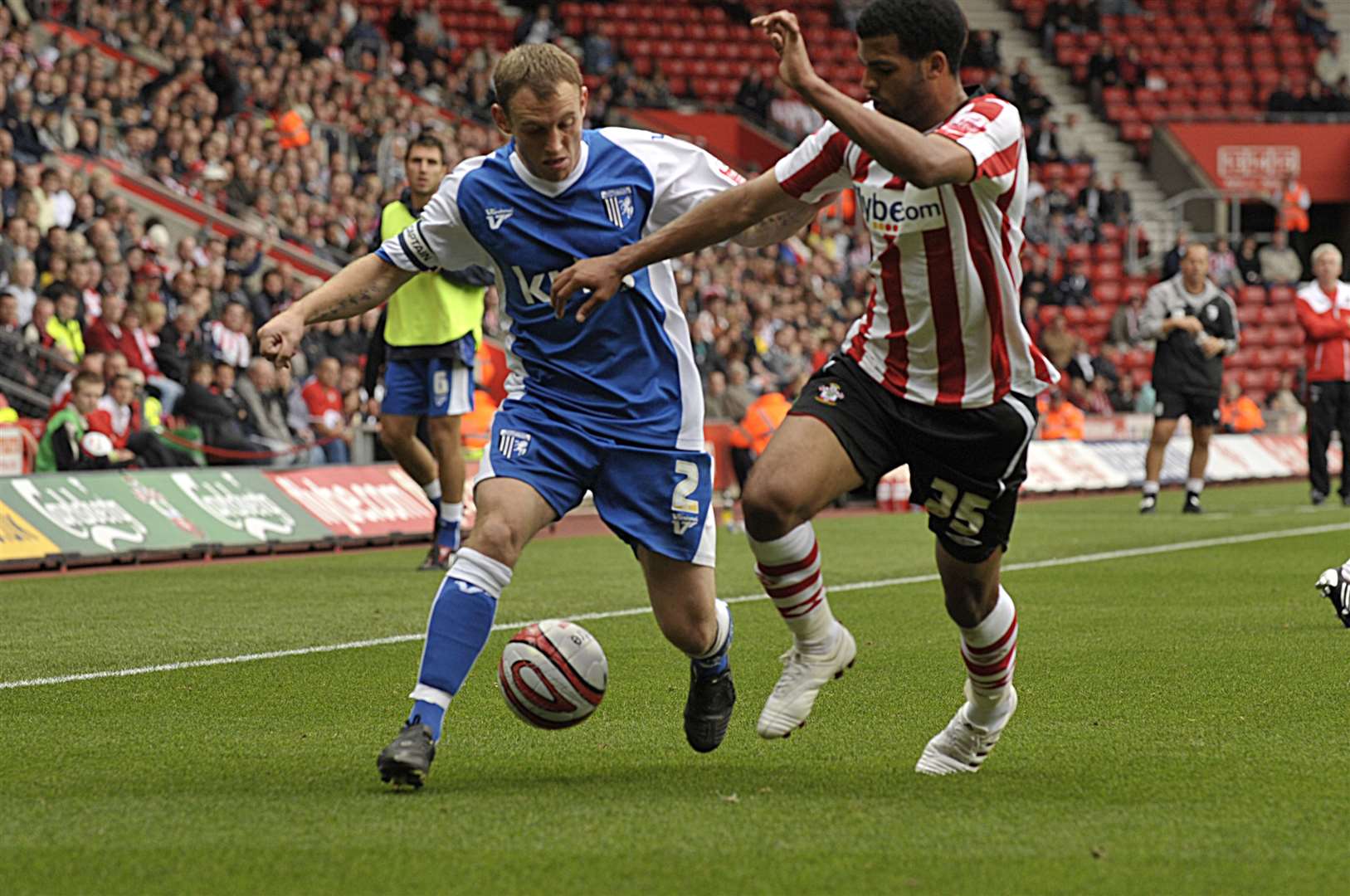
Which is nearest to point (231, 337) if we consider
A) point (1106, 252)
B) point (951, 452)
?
point (951, 452)

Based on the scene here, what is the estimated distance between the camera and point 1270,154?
129 feet

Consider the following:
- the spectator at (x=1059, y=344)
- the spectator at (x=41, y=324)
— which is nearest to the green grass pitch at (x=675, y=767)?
the spectator at (x=41, y=324)

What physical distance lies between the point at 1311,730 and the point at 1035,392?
1.50m

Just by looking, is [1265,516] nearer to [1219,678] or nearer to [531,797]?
[1219,678]

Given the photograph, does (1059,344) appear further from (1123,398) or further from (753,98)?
(753,98)

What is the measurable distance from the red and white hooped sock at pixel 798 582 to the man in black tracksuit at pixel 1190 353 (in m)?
13.1

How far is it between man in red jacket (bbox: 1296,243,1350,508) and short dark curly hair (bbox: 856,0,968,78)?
14.4 m

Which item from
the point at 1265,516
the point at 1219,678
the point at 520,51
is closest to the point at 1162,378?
the point at 1265,516

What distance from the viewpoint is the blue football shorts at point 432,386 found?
1166 centimetres

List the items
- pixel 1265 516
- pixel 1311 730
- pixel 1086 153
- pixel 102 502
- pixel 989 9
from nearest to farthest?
pixel 1311 730, pixel 102 502, pixel 1265 516, pixel 1086 153, pixel 989 9

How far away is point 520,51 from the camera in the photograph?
5477mm

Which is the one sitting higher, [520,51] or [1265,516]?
[520,51]

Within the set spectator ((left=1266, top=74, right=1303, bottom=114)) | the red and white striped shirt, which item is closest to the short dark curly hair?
the red and white striped shirt

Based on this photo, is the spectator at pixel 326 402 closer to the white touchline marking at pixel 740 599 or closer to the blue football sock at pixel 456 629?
the white touchline marking at pixel 740 599
